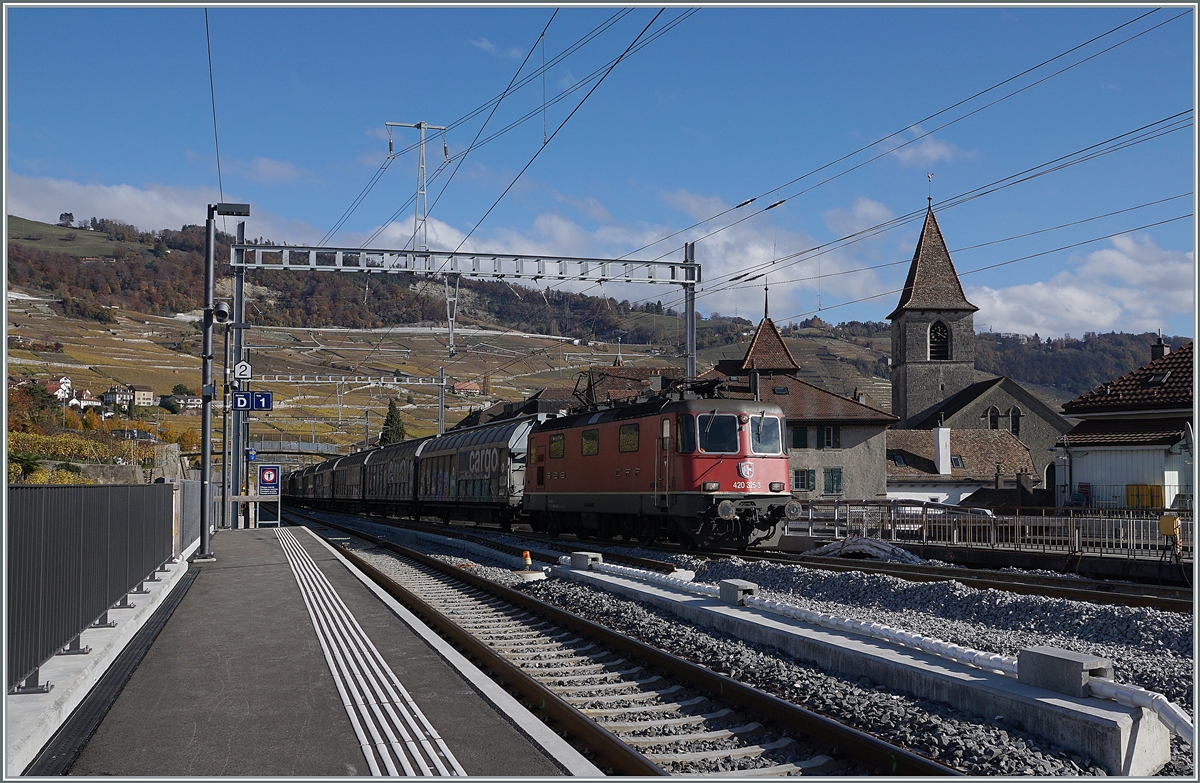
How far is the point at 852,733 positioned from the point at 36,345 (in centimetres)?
13444

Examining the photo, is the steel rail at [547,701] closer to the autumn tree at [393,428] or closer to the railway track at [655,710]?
the railway track at [655,710]

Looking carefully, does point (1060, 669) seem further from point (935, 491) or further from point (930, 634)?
point (935, 491)

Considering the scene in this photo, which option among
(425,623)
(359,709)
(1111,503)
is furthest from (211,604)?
(1111,503)

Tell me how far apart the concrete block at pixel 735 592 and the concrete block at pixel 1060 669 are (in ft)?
16.1

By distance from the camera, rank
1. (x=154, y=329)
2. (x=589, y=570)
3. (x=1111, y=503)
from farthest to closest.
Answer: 1. (x=154, y=329)
2. (x=1111, y=503)
3. (x=589, y=570)

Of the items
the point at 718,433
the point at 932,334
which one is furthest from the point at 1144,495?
the point at 932,334

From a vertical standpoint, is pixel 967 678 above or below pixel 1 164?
below

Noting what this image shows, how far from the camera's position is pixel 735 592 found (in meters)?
12.3

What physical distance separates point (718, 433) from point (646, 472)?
6.32ft

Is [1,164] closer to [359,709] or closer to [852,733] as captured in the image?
[359,709]

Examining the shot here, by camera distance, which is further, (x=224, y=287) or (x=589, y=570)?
(x=224, y=287)

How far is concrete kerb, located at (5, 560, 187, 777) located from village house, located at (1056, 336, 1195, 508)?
30412 mm

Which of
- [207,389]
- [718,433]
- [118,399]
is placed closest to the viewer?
[207,389]

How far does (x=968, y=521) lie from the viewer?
75.2 ft
